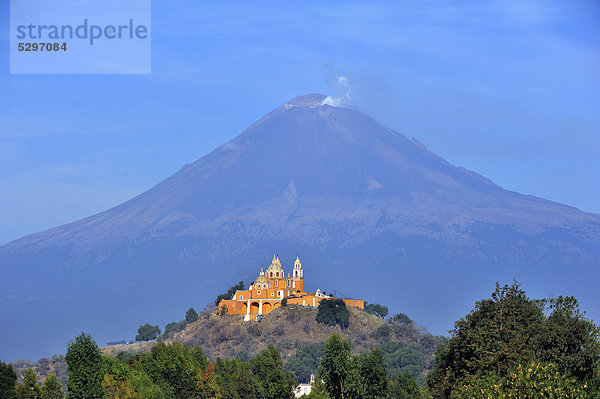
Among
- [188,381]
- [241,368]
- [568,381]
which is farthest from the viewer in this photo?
[241,368]

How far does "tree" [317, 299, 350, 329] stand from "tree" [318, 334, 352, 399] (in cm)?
10021

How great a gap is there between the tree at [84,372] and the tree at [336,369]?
17889 millimetres

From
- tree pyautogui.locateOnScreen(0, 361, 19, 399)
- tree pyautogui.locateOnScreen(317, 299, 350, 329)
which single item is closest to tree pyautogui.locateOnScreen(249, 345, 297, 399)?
tree pyautogui.locateOnScreen(0, 361, 19, 399)

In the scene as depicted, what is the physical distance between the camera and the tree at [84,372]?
253 feet

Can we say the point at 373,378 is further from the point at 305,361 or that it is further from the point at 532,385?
the point at 305,361

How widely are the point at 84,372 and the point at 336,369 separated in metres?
20.1

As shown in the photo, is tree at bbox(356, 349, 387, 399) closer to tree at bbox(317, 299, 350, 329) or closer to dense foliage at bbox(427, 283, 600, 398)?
dense foliage at bbox(427, 283, 600, 398)

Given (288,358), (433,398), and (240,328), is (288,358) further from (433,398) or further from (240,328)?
(433,398)

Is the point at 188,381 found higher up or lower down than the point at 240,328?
lower down

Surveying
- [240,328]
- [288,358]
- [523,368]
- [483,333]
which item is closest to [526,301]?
[483,333]

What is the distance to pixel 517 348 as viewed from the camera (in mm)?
68625

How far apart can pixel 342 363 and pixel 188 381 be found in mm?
15762

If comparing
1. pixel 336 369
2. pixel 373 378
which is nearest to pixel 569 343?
pixel 336 369

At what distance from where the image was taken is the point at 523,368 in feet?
208
